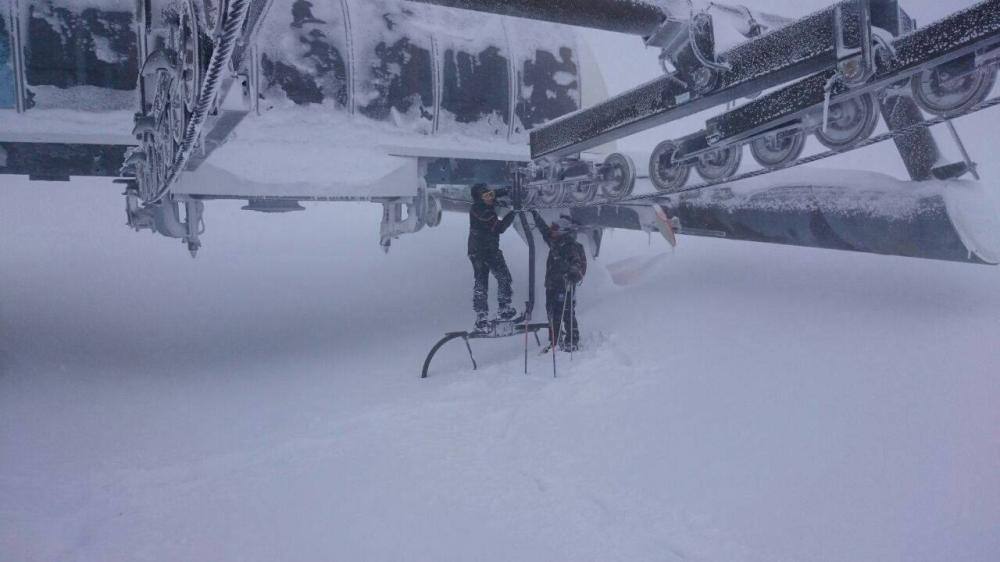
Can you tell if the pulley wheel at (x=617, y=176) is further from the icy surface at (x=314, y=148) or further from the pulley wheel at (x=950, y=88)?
the pulley wheel at (x=950, y=88)

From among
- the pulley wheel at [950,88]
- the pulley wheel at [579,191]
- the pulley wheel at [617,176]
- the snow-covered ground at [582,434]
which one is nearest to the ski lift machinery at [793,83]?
the pulley wheel at [950,88]

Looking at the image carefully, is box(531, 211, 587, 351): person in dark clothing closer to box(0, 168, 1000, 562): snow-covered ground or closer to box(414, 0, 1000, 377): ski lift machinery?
box(0, 168, 1000, 562): snow-covered ground

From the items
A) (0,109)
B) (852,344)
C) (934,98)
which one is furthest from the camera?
(0,109)

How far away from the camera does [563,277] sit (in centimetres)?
699

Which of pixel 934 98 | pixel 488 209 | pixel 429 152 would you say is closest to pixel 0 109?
pixel 429 152

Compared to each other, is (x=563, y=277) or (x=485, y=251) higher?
(x=485, y=251)

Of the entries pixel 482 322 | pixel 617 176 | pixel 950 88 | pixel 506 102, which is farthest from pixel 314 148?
pixel 950 88

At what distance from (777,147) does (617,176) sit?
6.82 feet

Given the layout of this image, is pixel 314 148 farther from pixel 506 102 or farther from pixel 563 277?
pixel 563 277

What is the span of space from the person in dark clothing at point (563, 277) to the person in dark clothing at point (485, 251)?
0.65 meters

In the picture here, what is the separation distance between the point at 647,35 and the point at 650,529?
3221 millimetres

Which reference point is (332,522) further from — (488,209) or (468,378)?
(488,209)

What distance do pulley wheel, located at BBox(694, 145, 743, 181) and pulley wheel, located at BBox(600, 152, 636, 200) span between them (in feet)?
3.54

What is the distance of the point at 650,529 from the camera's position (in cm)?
312
